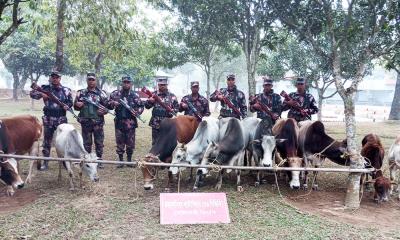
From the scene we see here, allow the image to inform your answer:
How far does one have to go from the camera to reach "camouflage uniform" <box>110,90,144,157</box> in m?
9.46

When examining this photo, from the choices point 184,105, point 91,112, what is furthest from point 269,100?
point 91,112

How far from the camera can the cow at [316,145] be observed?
855cm

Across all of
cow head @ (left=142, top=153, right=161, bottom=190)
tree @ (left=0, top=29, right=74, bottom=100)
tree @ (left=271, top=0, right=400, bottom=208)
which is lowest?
cow head @ (left=142, top=153, right=161, bottom=190)

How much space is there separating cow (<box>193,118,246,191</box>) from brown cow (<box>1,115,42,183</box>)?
3.91m

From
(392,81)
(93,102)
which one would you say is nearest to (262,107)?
(93,102)

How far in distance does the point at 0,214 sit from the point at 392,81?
59996 mm

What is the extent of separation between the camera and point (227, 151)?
7.82 metres

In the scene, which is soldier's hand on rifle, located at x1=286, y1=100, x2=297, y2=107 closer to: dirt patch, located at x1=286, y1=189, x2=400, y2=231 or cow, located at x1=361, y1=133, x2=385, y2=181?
cow, located at x1=361, y1=133, x2=385, y2=181

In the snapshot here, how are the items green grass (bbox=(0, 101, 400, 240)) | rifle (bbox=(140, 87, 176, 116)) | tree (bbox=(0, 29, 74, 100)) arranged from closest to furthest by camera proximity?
green grass (bbox=(0, 101, 400, 240)) → rifle (bbox=(140, 87, 176, 116)) → tree (bbox=(0, 29, 74, 100))

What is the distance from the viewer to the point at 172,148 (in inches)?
314

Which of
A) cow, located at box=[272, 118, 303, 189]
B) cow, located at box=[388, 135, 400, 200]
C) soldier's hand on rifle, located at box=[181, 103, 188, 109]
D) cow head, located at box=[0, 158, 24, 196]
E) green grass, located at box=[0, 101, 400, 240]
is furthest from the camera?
soldier's hand on rifle, located at box=[181, 103, 188, 109]

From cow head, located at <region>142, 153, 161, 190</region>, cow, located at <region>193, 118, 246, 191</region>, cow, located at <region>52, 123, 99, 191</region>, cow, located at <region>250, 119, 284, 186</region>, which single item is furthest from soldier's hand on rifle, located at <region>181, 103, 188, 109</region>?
cow, located at <region>52, 123, 99, 191</region>

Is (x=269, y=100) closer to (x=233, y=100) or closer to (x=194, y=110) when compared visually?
(x=233, y=100)

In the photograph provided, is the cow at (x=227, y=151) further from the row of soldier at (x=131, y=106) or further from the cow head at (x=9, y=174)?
the cow head at (x=9, y=174)
